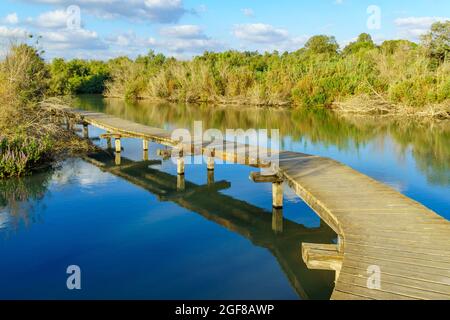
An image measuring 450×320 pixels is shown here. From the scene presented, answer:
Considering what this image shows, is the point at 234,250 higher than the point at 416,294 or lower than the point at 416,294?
lower

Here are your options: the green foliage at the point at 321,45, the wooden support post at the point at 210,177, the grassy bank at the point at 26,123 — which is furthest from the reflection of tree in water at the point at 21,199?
the green foliage at the point at 321,45

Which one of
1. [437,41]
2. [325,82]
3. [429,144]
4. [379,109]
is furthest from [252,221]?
[437,41]

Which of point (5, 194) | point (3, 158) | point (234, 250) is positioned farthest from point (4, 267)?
point (3, 158)

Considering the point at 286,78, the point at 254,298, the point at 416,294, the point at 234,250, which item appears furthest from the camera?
the point at 286,78

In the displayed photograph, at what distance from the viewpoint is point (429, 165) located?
Answer: 13117 millimetres

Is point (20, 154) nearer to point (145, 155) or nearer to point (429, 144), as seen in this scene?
point (145, 155)

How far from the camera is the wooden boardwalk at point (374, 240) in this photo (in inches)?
166

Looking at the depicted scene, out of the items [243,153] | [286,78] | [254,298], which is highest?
[286,78]

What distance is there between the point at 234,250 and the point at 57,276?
276 centimetres

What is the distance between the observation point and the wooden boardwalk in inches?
166

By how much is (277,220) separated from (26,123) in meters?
9.12

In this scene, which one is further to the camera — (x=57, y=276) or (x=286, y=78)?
(x=286, y=78)

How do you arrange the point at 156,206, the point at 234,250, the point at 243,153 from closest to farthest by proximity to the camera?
the point at 234,250 < the point at 156,206 < the point at 243,153

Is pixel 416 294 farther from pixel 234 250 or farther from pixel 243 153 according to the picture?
pixel 243 153
